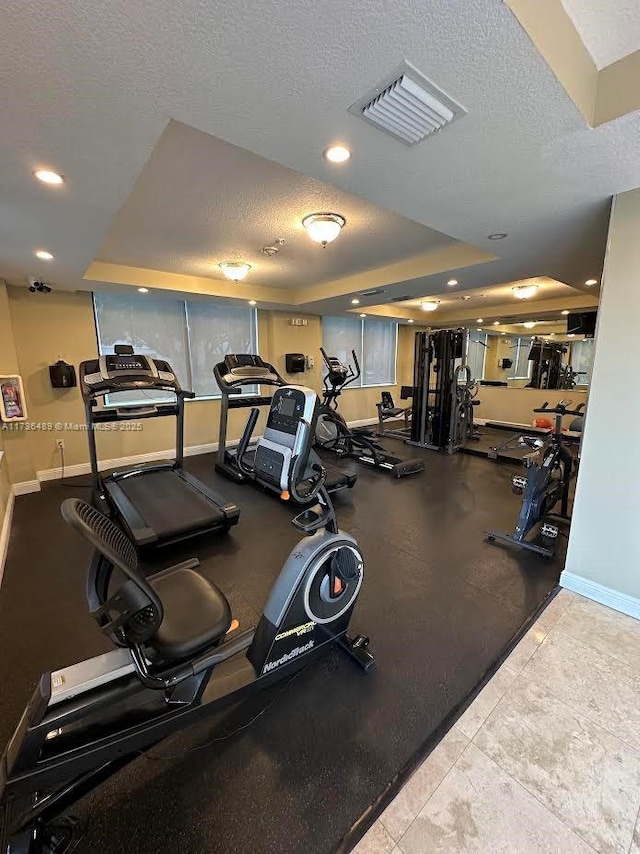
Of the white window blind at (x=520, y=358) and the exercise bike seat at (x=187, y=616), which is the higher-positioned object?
the white window blind at (x=520, y=358)

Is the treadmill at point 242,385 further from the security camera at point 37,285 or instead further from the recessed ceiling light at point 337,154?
the recessed ceiling light at point 337,154

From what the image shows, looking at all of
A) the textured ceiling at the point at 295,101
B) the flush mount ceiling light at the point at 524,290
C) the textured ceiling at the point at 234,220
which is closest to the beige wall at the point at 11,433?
the textured ceiling at the point at 234,220

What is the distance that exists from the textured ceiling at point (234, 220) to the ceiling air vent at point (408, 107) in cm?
94

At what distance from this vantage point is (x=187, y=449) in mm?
5711

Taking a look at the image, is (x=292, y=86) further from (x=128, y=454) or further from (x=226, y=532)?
(x=128, y=454)

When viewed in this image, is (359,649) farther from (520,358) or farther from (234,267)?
(520,358)

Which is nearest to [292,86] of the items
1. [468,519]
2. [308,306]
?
[468,519]

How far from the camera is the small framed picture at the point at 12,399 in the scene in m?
3.76

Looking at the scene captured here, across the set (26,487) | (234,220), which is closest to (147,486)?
(26,487)

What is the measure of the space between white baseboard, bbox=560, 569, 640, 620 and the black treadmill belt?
2719 mm

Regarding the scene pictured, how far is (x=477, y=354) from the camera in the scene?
9742 millimetres

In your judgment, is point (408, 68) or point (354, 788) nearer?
point (408, 68)

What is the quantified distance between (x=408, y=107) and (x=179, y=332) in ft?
16.0

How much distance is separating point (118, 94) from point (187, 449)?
16.4ft
